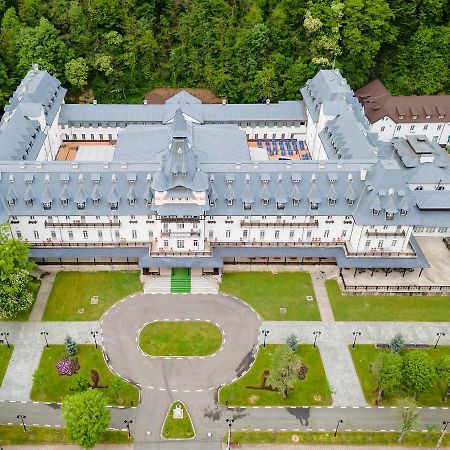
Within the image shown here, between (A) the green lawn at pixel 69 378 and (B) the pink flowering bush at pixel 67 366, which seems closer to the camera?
(A) the green lawn at pixel 69 378

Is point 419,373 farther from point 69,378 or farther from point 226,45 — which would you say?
point 226,45

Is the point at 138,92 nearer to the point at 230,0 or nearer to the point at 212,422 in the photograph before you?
the point at 230,0

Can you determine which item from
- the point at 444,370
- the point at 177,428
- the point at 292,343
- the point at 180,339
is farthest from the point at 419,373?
the point at 180,339

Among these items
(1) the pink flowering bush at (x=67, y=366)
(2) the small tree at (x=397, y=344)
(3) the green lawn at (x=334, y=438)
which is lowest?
(3) the green lawn at (x=334, y=438)

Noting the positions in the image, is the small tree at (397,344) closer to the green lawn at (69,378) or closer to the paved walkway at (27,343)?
the green lawn at (69,378)

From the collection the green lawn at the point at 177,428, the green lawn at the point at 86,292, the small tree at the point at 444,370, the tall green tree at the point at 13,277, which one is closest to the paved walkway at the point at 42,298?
the green lawn at the point at 86,292

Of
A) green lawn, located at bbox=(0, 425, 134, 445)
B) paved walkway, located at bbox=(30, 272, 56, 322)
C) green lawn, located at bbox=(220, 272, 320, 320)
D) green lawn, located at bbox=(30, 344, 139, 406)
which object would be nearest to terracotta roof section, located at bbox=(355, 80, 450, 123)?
green lawn, located at bbox=(220, 272, 320, 320)
